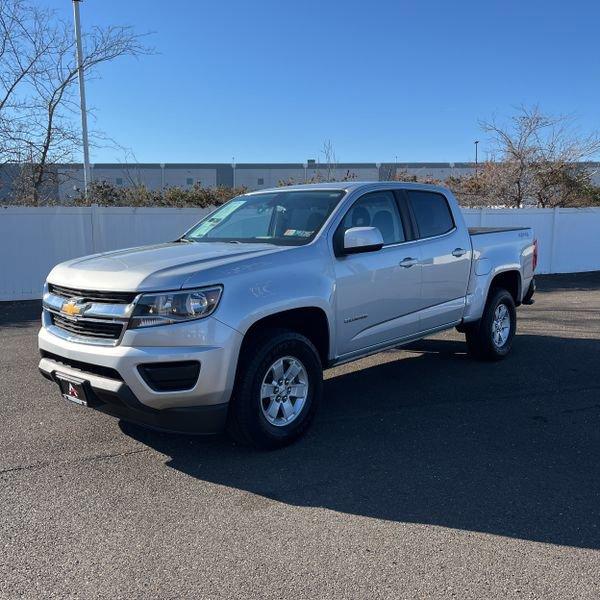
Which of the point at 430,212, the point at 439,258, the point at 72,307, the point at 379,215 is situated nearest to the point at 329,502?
the point at 72,307

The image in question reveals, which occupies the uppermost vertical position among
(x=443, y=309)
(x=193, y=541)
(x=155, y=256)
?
(x=155, y=256)

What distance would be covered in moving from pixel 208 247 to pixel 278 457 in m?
1.75

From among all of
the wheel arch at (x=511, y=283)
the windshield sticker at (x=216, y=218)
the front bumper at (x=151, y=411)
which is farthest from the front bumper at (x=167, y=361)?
the wheel arch at (x=511, y=283)

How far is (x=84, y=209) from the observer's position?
38.8 ft

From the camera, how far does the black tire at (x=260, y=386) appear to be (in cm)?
392

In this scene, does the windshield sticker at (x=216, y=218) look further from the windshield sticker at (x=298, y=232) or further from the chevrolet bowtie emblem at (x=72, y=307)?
the chevrolet bowtie emblem at (x=72, y=307)

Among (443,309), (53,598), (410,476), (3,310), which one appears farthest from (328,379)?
(3,310)

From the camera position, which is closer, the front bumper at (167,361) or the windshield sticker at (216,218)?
the front bumper at (167,361)

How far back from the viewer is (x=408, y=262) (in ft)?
17.3

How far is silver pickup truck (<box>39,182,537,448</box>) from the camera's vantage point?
3666 mm

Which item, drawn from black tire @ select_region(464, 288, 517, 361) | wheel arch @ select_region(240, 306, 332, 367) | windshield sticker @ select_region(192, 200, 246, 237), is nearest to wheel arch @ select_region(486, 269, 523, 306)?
black tire @ select_region(464, 288, 517, 361)

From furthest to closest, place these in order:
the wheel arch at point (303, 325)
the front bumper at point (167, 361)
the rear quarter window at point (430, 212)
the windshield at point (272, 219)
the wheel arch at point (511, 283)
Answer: the wheel arch at point (511, 283) < the rear quarter window at point (430, 212) < the windshield at point (272, 219) < the wheel arch at point (303, 325) < the front bumper at point (167, 361)

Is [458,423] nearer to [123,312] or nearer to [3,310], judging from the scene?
[123,312]

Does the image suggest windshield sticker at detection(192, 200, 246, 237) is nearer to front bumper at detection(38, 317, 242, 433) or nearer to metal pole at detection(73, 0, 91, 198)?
front bumper at detection(38, 317, 242, 433)
